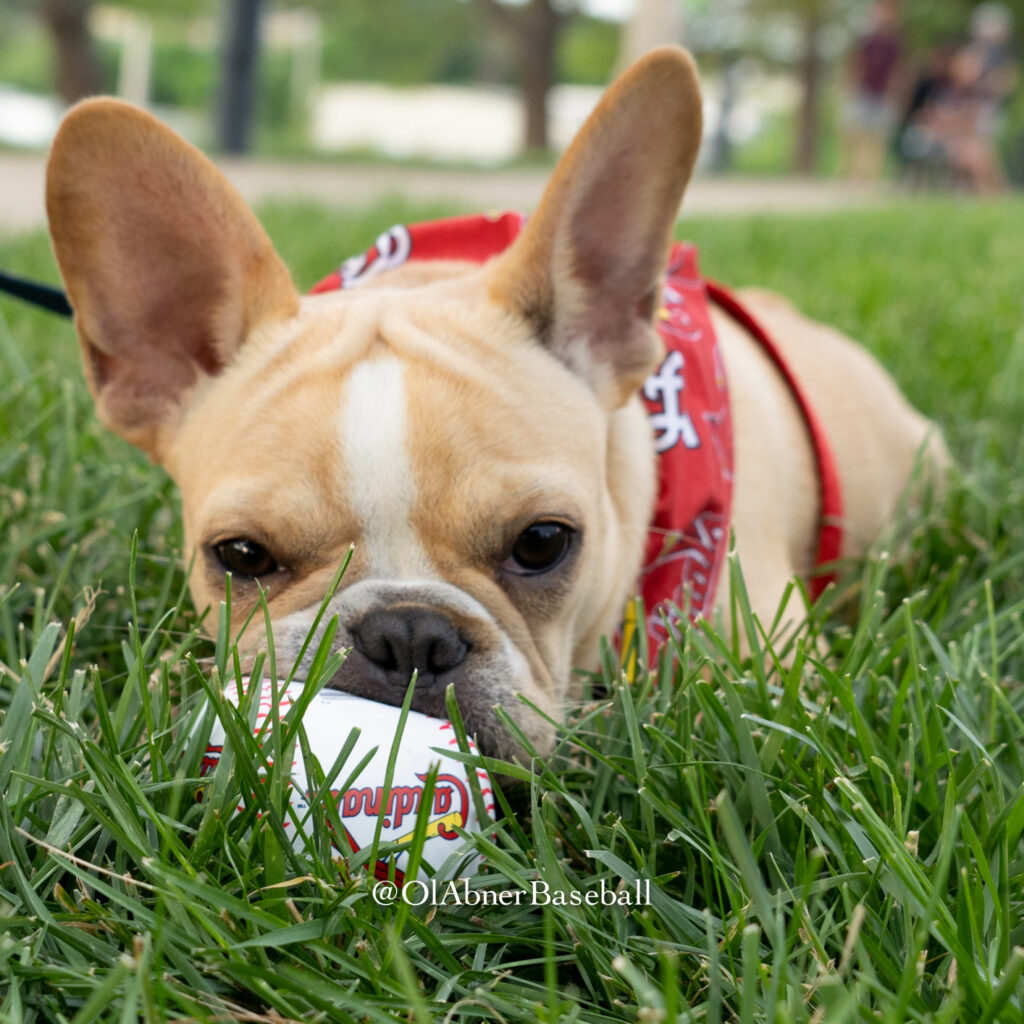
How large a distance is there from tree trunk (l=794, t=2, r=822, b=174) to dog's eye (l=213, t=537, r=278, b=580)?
33.7 m

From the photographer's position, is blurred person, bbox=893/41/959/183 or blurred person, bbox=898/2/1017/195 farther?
blurred person, bbox=893/41/959/183

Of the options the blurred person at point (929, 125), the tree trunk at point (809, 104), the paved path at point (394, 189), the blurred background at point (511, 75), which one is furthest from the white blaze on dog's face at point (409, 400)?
the tree trunk at point (809, 104)

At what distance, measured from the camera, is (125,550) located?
9.33ft

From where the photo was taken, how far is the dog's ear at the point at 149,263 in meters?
2.45

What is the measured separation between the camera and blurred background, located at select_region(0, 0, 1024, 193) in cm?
2072

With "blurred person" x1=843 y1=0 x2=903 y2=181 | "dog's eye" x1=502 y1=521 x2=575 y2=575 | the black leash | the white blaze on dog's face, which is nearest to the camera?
the white blaze on dog's face

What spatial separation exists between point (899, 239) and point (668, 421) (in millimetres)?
6847

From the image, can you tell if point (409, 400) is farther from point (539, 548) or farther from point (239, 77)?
point (239, 77)

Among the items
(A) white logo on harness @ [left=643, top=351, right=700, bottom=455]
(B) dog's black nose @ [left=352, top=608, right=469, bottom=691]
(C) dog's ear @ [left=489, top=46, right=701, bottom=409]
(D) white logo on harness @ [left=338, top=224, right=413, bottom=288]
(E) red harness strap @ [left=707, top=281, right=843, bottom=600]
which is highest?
(C) dog's ear @ [left=489, top=46, right=701, bottom=409]

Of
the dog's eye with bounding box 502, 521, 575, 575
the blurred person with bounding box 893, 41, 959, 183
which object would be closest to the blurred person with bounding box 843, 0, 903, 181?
the blurred person with bounding box 893, 41, 959, 183

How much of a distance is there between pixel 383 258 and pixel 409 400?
3.99 feet

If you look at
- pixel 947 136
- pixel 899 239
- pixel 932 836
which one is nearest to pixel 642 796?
pixel 932 836

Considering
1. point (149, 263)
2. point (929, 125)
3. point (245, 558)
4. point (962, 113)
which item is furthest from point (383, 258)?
point (929, 125)

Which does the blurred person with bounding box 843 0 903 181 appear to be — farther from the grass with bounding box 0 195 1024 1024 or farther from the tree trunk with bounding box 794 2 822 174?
the grass with bounding box 0 195 1024 1024
